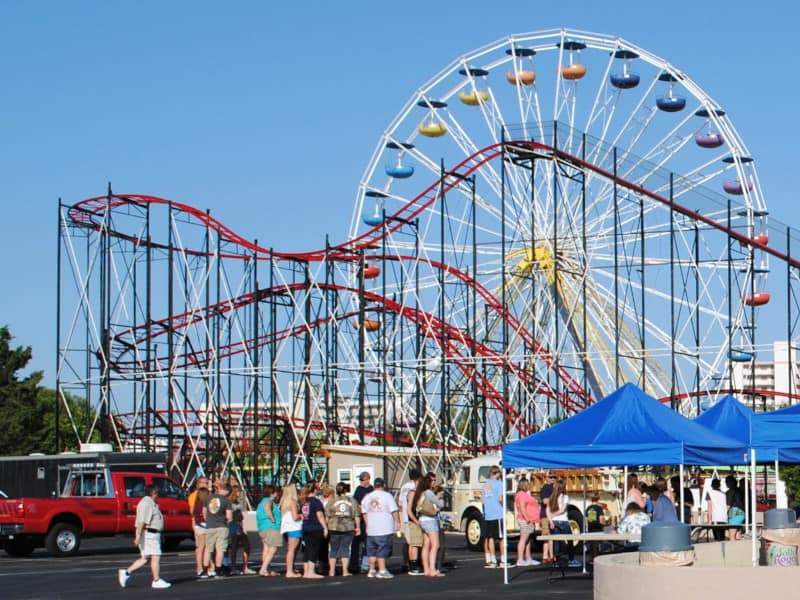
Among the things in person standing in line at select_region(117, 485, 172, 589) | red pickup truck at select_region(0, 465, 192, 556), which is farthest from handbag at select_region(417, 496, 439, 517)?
red pickup truck at select_region(0, 465, 192, 556)

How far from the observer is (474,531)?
28625mm

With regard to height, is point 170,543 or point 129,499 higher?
point 129,499

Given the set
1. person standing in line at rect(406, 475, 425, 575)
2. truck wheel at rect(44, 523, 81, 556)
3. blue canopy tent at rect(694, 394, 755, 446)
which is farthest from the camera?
truck wheel at rect(44, 523, 81, 556)

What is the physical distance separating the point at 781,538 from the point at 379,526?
7.33m

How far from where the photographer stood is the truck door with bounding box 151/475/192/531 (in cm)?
→ 2856

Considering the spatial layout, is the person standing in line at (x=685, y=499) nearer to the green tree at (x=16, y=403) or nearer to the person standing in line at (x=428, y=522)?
the person standing in line at (x=428, y=522)

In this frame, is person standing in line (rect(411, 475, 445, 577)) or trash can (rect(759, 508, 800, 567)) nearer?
trash can (rect(759, 508, 800, 567))

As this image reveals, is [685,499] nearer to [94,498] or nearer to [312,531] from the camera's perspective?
[312,531]

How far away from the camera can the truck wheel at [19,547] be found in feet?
93.1

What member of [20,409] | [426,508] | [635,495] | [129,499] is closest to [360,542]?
[426,508]

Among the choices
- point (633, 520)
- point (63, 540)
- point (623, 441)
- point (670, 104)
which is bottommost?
point (63, 540)

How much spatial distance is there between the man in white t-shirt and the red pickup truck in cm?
836

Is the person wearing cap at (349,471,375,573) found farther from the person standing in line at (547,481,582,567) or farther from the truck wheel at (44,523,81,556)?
the truck wheel at (44,523,81,556)

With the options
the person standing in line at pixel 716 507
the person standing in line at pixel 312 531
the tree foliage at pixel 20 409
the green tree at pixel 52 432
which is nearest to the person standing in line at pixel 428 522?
the person standing in line at pixel 312 531
